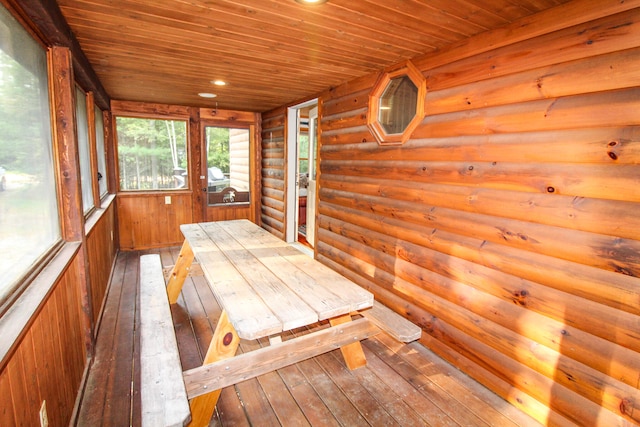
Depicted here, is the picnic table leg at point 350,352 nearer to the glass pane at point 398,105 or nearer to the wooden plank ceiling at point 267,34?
the glass pane at point 398,105

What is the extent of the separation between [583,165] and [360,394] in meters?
1.70

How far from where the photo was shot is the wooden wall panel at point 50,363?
107cm

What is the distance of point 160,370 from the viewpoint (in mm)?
1344

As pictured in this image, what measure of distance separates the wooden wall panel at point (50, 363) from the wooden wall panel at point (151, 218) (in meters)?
3.05

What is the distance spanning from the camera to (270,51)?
95.3 inches

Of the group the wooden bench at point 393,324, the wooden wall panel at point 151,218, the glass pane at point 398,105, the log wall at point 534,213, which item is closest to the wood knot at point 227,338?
the wooden bench at point 393,324

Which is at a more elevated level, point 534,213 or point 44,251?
point 534,213

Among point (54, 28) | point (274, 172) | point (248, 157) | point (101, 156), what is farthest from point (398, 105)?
point (101, 156)

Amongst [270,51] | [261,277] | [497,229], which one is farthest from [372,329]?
[270,51]

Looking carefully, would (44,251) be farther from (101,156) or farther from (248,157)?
(248,157)

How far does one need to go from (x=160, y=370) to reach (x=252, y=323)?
42 centimetres

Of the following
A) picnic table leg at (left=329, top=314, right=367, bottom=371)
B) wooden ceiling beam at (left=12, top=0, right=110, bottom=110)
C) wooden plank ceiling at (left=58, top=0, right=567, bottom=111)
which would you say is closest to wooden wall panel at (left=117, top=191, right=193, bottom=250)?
wooden plank ceiling at (left=58, top=0, right=567, bottom=111)

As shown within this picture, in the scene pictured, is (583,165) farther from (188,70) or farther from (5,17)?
(188,70)

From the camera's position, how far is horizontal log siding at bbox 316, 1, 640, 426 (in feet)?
4.71
